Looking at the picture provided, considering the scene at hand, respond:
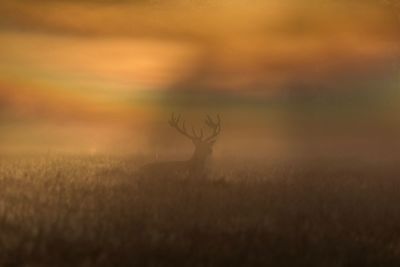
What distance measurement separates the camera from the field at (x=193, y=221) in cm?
1096

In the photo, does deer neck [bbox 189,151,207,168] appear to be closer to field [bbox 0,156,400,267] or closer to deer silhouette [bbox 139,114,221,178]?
deer silhouette [bbox 139,114,221,178]

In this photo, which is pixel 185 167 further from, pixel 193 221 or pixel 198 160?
pixel 193 221

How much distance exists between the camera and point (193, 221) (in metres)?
14.1

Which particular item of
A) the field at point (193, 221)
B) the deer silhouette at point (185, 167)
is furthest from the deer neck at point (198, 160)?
the field at point (193, 221)

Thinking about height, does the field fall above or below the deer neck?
above

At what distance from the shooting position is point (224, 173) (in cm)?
2684

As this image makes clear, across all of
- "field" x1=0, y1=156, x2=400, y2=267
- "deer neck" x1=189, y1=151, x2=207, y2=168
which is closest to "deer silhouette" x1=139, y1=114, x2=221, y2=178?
"deer neck" x1=189, y1=151, x2=207, y2=168

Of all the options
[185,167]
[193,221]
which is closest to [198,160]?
[185,167]

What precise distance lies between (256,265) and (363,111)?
6484 centimetres

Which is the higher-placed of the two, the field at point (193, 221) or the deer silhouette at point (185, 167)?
the field at point (193, 221)

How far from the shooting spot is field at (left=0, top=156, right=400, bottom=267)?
432 inches

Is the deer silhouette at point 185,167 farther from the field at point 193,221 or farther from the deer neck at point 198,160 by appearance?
the field at point 193,221

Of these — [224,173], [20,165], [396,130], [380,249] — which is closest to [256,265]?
[380,249]

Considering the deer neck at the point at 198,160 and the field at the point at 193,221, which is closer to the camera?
the field at the point at 193,221
